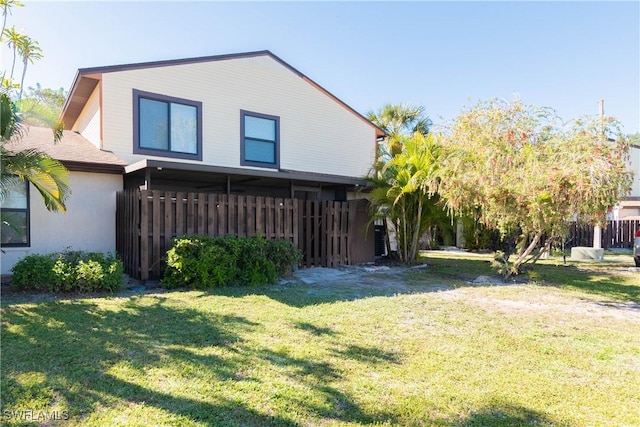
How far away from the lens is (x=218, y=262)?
311 inches

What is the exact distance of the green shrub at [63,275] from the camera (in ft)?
22.5

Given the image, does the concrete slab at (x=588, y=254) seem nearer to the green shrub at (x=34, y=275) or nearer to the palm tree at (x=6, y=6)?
the green shrub at (x=34, y=275)

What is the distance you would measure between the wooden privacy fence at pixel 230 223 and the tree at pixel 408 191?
3.31 ft

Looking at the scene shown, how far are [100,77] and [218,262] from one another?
6189 mm

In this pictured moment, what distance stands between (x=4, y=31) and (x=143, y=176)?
151 inches

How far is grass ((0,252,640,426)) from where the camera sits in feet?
9.80

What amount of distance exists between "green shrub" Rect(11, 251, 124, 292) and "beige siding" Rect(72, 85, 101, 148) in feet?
13.7

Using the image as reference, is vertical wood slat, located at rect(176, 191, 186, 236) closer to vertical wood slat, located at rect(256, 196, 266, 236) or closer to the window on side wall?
vertical wood slat, located at rect(256, 196, 266, 236)

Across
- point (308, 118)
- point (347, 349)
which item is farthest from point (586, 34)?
point (347, 349)

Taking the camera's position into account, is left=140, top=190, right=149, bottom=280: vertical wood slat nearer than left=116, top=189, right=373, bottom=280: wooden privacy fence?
Yes

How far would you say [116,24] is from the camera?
10.6 meters

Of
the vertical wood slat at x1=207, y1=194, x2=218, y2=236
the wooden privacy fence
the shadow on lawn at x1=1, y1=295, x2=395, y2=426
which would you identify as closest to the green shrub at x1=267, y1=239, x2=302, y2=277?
the wooden privacy fence

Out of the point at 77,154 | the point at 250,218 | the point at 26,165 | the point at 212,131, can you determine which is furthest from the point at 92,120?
the point at 250,218

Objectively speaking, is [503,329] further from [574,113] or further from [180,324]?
[574,113]
